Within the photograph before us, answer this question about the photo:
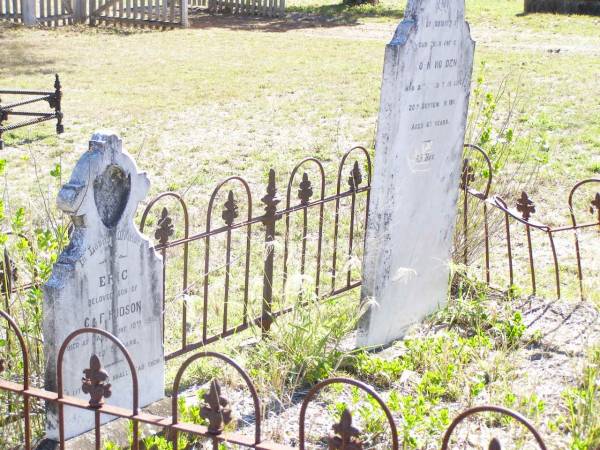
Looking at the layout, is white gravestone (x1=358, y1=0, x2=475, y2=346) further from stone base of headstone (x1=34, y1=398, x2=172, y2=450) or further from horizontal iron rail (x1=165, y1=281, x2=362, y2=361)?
stone base of headstone (x1=34, y1=398, x2=172, y2=450)

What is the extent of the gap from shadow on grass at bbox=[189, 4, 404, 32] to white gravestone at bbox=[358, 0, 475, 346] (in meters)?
13.5

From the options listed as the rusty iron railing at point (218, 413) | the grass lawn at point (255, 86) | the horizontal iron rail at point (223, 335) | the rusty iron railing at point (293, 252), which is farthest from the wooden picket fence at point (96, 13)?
the rusty iron railing at point (218, 413)

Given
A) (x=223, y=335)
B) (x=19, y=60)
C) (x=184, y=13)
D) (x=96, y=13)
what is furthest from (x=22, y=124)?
(x=96, y=13)

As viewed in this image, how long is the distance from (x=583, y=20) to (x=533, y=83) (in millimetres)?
7327

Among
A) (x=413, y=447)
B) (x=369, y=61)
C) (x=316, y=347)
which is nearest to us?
(x=413, y=447)

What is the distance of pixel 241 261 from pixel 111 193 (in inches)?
116

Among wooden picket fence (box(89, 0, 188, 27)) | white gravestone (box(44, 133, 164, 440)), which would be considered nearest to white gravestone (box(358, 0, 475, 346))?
white gravestone (box(44, 133, 164, 440))

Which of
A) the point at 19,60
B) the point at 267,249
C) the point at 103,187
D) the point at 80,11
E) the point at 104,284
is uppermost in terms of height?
the point at 103,187

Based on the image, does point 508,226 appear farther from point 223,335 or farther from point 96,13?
point 96,13

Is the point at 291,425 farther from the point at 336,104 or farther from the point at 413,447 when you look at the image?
the point at 336,104

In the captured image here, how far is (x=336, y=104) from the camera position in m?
11.9

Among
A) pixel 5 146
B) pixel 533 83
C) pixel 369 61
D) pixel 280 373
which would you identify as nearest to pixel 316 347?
pixel 280 373

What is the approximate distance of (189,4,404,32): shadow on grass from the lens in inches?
742

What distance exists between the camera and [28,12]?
679 inches
